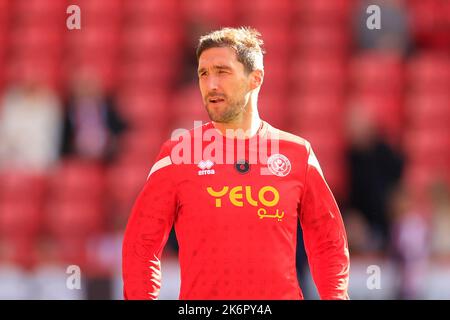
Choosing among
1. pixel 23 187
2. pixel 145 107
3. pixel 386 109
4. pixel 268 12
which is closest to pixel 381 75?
pixel 386 109

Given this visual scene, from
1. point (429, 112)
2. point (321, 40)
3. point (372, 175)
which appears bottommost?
point (372, 175)

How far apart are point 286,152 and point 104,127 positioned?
6.82 meters

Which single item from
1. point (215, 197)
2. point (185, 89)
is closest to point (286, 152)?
point (215, 197)

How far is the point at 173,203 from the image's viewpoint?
153 inches

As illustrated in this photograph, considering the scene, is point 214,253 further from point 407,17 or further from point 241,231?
point 407,17

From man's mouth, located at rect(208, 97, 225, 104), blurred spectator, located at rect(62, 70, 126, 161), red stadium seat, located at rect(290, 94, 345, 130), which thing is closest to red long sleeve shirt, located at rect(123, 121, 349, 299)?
man's mouth, located at rect(208, 97, 225, 104)

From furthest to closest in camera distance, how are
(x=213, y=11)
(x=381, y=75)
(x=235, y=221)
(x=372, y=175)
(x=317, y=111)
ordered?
(x=213, y=11), (x=381, y=75), (x=317, y=111), (x=372, y=175), (x=235, y=221)

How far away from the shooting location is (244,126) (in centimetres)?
398

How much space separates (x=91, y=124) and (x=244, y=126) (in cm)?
673

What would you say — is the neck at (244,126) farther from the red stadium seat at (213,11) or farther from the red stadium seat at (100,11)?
the red stadium seat at (100,11)

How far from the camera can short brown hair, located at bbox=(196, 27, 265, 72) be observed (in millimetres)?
3863

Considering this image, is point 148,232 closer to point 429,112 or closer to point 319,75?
point 429,112

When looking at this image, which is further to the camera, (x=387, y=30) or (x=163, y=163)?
(x=387, y=30)

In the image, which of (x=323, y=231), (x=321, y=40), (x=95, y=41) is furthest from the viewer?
(x=95, y=41)
